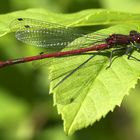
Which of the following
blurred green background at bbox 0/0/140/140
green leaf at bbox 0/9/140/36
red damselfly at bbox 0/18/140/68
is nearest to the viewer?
green leaf at bbox 0/9/140/36

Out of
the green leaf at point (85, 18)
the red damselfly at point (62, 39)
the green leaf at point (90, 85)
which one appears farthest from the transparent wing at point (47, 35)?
the green leaf at point (90, 85)

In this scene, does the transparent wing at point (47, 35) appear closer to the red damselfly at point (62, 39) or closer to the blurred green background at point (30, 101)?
the red damselfly at point (62, 39)

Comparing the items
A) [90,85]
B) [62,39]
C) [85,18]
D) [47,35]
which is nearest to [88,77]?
[90,85]

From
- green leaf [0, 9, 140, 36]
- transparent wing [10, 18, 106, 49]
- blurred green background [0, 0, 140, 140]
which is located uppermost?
green leaf [0, 9, 140, 36]

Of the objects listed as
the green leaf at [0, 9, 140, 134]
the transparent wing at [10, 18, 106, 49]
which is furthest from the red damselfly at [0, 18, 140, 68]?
the green leaf at [0, 9, 140, 134]

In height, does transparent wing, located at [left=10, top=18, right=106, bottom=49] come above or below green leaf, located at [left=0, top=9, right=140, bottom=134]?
below

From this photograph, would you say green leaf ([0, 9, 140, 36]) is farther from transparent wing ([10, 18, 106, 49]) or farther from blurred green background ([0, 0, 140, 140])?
blurred green background ([0, 0, 140, 140])

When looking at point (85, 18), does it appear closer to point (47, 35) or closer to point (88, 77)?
point (88, 77)
